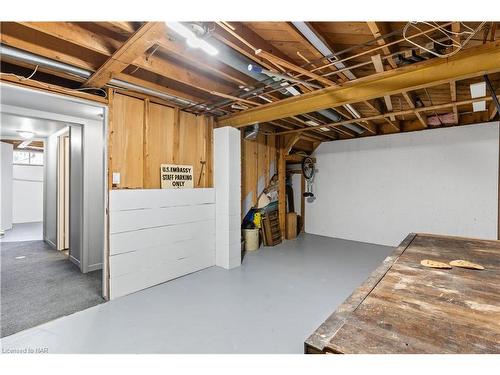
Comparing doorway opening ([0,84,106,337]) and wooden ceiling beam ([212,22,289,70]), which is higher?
wooden ceiling beam ([212,22,289,70])

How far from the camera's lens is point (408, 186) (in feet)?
16.3

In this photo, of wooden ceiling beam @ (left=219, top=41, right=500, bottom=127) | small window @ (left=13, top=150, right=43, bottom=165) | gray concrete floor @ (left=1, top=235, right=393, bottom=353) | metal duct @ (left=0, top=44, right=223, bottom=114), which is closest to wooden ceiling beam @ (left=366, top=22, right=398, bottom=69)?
wooden ceiling beam @ (left=219, top=41, right=500, bottom=127)

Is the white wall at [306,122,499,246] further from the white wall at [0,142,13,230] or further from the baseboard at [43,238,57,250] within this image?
the white wall at [0,142,13,230]

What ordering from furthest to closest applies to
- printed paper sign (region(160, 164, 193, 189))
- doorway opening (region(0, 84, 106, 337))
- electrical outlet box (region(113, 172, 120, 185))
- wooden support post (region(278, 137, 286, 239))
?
wooden support post (region(278, 137, 286, 239)), printed paper sign (region(160, 164, 193, 189)), electrical outlet box (region(113, 172, 120, 185)), doorway opening (region(0, 84, 106, 337))

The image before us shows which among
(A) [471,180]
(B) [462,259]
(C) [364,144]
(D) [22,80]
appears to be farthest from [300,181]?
(D) [22,80]

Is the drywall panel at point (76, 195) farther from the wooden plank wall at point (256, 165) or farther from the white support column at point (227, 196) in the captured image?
the wooden plank wall at point (256, 165)

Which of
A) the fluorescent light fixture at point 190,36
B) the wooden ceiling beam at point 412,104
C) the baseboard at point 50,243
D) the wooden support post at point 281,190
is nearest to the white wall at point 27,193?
the baseboard at point 50,243

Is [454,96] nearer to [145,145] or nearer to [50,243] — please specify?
[145,145]

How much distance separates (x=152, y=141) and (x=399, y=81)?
Result: 297 centimetres

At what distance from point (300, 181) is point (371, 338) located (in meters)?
5.69

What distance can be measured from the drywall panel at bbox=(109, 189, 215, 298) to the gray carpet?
49 cm

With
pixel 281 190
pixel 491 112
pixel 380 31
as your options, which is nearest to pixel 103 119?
pixel 380 31

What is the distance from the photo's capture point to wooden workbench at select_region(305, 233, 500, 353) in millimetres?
946

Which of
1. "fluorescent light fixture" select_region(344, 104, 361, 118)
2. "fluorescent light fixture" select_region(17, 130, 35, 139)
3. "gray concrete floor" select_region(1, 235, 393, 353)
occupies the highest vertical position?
"fluorescent light fixture" select_region(344, 104, 361, 118)
